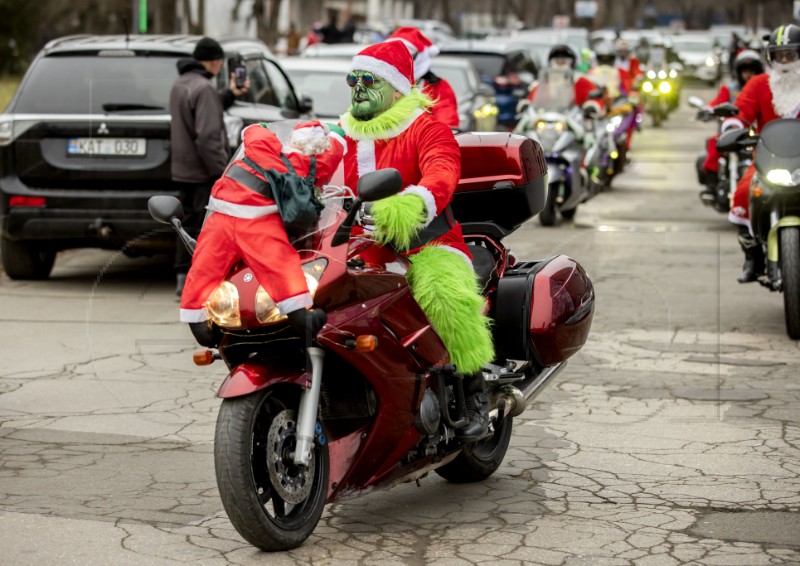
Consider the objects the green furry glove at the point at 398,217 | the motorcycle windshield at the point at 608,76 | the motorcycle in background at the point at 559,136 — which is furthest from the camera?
the motorcycle windshield at the point at 608,76

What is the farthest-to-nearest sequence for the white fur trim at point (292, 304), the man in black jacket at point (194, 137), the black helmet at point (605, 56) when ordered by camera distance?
the black helmet at point (605, 56)
the man in black jacket at point (194, 137)
the white fur trim at point (292, 304)

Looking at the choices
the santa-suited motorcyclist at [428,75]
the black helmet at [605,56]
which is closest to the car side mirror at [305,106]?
the santa-suited motorcyclist at [428,75]

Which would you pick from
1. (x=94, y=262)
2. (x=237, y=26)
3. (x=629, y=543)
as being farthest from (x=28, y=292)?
(x=237, y=26)

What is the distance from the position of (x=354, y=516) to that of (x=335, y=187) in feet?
4.39

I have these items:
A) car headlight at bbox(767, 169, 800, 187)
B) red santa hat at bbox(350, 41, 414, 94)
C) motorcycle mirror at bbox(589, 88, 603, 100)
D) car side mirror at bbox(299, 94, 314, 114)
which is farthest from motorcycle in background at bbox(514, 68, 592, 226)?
red santa hat at bbox(350, 41, 414, 94)

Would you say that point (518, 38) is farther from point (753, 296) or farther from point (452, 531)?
point (452, 531)

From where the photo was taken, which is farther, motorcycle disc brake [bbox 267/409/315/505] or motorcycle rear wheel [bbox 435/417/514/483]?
motorcycle rear wheel [bbox 435/417/514/483]

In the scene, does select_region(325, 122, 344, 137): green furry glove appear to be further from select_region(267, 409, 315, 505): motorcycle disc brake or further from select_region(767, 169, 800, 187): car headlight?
select_region(767, 169, 800, 187): car headlight

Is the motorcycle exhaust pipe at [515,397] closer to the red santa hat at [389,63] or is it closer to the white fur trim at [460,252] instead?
the white fur trim at [460,252]

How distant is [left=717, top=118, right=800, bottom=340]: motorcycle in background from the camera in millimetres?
9141

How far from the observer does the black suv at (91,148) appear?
10.8 meters

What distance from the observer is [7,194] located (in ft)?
36.0

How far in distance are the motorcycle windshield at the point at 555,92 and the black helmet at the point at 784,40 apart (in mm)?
6430

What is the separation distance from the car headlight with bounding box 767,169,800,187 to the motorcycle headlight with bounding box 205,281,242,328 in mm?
5319
